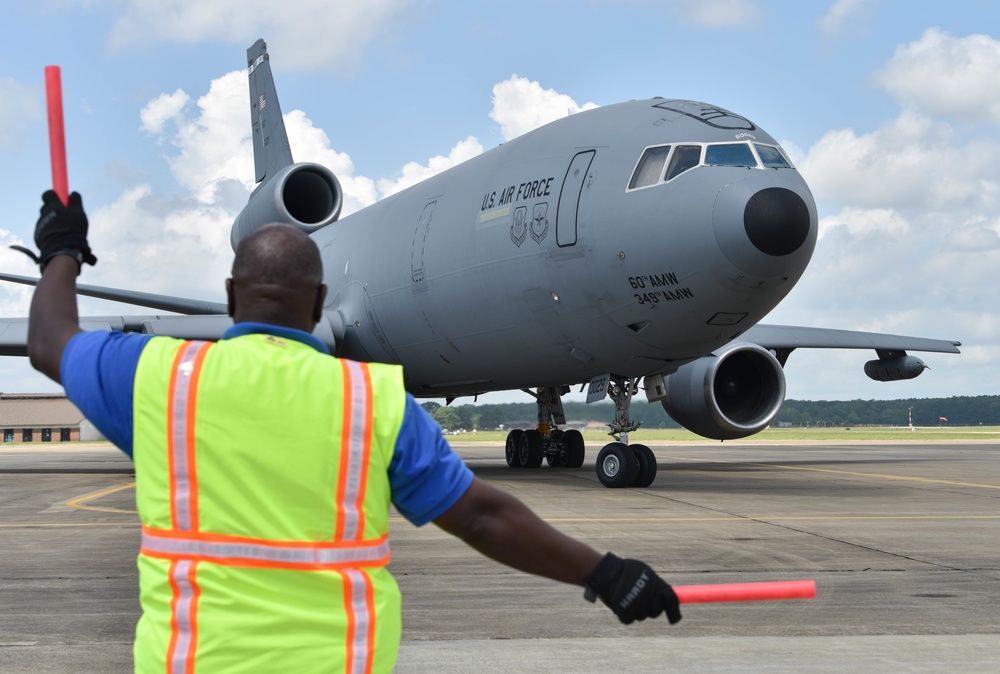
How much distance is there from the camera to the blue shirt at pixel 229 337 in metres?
2.06

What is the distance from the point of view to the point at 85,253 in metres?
2.41

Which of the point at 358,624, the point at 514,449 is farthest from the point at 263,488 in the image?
the point at 514,449

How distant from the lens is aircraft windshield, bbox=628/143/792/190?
1139 cm

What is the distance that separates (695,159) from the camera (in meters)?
11.5

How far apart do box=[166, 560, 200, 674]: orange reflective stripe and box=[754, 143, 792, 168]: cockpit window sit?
33.3 feet

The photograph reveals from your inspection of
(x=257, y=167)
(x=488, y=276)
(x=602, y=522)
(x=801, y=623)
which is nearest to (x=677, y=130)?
(x=488, y=276)

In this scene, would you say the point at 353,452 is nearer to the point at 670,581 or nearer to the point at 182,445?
the point at 182,445

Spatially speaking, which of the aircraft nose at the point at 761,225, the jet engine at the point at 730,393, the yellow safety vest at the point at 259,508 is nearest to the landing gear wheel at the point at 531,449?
the jet engine at the point at 730,393

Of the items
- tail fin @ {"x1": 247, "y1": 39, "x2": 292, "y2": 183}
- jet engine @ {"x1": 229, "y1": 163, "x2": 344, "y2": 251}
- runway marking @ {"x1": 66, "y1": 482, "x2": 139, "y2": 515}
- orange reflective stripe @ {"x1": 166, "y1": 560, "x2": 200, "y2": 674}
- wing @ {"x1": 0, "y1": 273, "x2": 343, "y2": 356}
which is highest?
tail fin @ {"x1": 247, "y1": 39, "x2": 292, "y2": 183}

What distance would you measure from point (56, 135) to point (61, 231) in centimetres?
20

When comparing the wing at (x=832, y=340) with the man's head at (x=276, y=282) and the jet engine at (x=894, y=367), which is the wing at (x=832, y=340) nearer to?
the jet engine at (x=894, y=367)

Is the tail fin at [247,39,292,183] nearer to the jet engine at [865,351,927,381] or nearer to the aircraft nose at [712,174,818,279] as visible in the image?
the jet engine at [865,351,927,381]

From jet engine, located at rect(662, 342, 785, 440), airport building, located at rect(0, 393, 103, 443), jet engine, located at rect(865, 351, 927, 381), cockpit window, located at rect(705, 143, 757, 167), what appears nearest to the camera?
cockpit window, located at rect(705, 143, 757, 167)

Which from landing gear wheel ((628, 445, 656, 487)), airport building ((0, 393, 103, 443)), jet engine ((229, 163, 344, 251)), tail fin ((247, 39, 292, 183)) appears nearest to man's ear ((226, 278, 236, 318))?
landing gear wheel ((628, 445, 656, 487))
